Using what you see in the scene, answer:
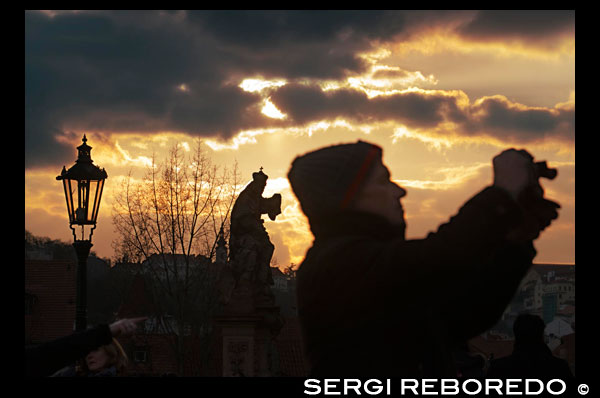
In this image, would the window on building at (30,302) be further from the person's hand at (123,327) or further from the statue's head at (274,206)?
the person's hand at (123,327)

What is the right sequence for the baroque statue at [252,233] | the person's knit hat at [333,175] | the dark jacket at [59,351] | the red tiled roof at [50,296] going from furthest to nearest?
the red tiled roof at [50,296], the baroque statue at [252,233], the dark jacket at [59,351], the person's knit hat at [333,175]

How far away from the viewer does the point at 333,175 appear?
2.44m

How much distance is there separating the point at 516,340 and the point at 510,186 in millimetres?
3702

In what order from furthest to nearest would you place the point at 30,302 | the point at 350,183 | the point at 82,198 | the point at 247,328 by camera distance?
the point at 30,302
the point at 247,328
the point at 82,198
the point at 350,183

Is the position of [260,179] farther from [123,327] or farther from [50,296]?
[50,296]

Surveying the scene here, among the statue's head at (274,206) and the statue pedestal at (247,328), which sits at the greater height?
the statue's head at (274,206)

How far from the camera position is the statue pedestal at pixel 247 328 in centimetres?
1638

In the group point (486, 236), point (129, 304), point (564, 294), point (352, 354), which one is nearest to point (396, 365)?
point (352, 354)

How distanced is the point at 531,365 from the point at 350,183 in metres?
3.55

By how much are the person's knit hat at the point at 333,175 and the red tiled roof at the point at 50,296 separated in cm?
3616

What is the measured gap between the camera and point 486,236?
7.24 ft

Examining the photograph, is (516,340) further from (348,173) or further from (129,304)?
(129,304)

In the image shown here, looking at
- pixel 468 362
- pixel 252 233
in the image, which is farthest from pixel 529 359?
pixel 252 233

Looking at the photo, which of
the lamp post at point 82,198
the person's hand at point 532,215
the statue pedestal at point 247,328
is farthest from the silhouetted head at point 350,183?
the statue pedestal at point 247,328
